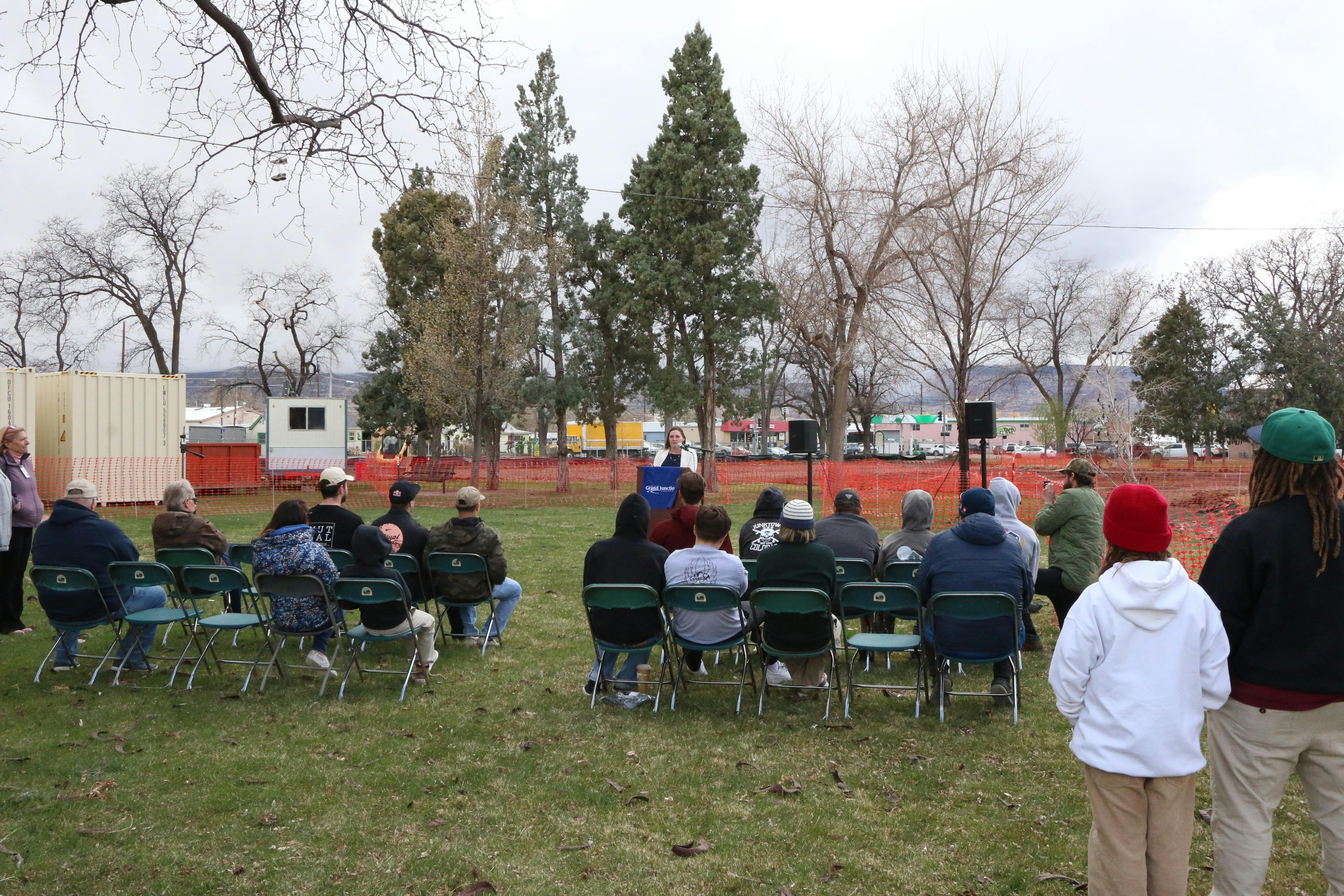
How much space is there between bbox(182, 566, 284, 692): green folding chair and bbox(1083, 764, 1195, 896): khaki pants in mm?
5281

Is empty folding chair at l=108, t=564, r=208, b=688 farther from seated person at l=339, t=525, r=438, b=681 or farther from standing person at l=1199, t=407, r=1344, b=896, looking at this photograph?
standing person at l=1199, t=407, r=1344, b=896

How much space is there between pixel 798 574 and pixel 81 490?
5176mm

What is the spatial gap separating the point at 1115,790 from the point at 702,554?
327 cm

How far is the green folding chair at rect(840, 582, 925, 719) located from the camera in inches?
219

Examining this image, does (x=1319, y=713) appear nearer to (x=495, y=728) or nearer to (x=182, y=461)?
(x=495, y=728)

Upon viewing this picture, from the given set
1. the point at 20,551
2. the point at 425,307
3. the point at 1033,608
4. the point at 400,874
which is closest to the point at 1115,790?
the point at 400,874

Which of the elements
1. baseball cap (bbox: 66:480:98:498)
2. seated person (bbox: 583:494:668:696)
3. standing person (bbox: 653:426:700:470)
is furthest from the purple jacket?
standing person (bbox: 653:426:700:470)

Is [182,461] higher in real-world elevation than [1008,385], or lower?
lower

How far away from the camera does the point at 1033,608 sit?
24.1 feet

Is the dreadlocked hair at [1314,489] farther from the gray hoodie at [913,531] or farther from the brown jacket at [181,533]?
the brown jacket at [181,533]

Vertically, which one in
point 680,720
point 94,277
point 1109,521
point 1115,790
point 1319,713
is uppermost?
point 94,277

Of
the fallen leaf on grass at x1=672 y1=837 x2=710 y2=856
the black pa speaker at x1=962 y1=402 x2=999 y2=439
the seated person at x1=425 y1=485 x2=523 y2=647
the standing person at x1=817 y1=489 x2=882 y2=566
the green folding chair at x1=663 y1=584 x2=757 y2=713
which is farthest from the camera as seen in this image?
the black pa speaker at x1=962 y1=402 x2=999 y2=439

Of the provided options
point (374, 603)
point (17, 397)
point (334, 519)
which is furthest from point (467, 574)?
point (17, 397)

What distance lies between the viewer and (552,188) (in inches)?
1201
